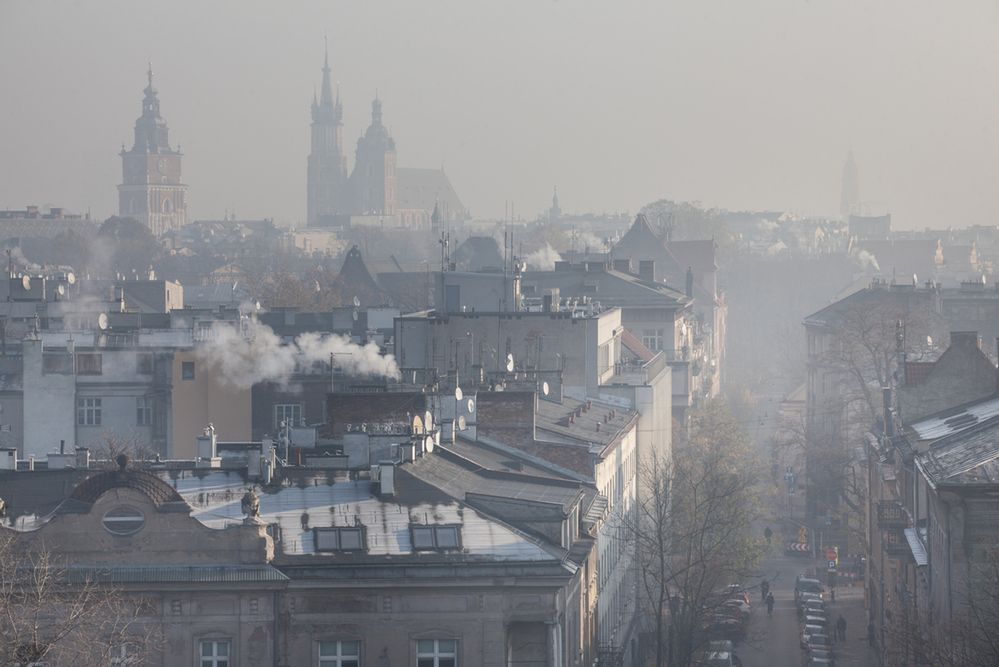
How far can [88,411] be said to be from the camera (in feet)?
234

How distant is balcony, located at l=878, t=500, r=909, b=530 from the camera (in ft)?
176

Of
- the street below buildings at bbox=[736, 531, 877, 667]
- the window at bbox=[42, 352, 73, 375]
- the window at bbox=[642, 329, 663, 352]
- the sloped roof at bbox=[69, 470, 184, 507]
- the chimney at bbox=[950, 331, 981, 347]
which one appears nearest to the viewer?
the sloped roof at bbox=[69, 470, 184, 507]

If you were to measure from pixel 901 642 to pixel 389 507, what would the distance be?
9760 mm

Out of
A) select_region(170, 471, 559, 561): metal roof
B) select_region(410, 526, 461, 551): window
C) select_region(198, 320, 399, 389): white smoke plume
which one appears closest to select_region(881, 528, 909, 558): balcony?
select_region(170, 471, 559, 561): metal roof

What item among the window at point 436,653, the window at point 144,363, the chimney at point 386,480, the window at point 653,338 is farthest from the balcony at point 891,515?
the window at point 653,338

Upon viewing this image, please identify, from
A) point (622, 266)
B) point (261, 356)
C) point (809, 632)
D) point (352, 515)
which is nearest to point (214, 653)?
point (352, 515)

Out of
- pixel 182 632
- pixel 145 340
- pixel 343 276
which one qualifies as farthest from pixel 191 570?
pixel 343 276

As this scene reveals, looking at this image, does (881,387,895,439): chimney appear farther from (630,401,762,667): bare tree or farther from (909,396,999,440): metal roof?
(630,401,762,667): bare tree

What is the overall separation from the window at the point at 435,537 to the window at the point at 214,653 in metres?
3.31

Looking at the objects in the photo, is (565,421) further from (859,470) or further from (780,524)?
(780,524)

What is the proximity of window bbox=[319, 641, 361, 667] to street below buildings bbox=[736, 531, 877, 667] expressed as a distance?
19.1 m

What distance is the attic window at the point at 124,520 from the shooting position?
36781 millimetres

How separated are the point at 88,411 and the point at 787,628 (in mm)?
22591

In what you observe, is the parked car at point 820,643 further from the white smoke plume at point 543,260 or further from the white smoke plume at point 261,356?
the white smoke plume at point 543,260
